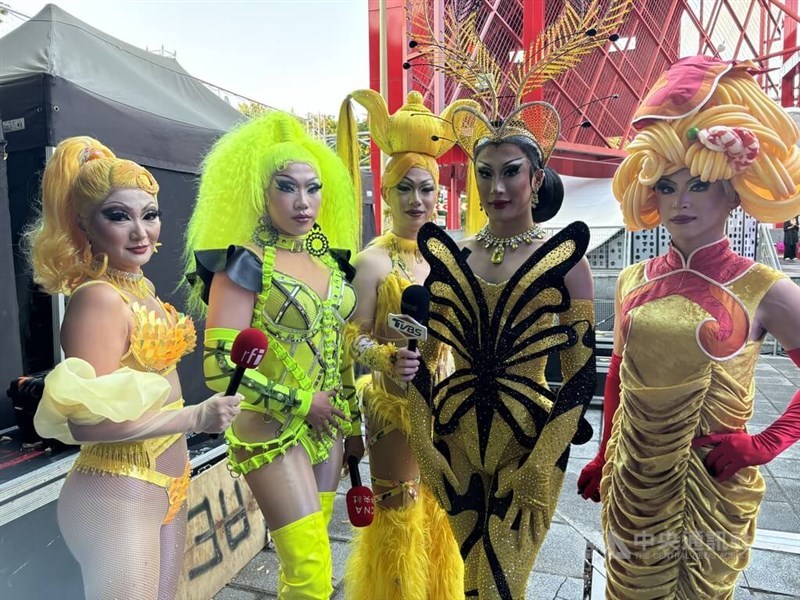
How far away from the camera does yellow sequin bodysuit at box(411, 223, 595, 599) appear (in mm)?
1604

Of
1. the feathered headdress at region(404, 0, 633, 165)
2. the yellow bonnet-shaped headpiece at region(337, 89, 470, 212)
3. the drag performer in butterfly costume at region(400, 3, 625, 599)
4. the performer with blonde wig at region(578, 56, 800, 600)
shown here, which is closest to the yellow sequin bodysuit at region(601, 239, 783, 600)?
the performer with blonde wig at region(578, 56, 800, 600)

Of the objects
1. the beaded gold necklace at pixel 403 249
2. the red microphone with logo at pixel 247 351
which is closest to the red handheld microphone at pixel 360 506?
the red microphone with logo at pixel 247 351

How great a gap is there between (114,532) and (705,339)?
1743 millimetres

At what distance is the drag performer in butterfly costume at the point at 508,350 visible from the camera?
161 centimetres

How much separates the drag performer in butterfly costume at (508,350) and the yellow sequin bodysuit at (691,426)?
0.20 m

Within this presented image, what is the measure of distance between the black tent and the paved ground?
171cm

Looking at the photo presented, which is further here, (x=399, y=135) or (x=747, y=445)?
(x=399, y=135)

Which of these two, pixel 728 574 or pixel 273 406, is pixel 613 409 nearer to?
pixel 728 574

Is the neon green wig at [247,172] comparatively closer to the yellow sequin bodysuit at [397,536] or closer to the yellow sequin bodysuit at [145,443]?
the yellow sequin bodysuit at [145,443]

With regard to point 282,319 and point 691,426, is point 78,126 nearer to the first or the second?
point 282,319

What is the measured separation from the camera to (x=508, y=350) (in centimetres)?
168

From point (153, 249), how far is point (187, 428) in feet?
2.05

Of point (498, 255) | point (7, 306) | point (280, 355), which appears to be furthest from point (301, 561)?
point (7, 306)

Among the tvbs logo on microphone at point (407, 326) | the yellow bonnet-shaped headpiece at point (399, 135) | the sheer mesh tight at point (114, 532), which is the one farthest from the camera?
the yellow bonnet-shaped headpiece at point (399, 135)
